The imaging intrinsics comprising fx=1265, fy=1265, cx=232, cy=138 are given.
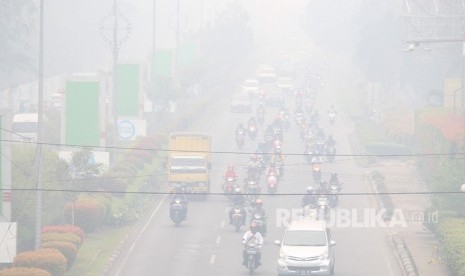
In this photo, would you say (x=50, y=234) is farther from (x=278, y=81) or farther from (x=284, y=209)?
(x=278, y=81)

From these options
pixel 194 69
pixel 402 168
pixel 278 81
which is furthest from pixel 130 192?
pixel 278 81

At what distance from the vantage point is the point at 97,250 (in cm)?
4203

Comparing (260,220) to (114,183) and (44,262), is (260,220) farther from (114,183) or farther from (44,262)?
(114,183)

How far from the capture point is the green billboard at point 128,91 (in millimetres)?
70438

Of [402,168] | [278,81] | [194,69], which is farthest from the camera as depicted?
[278,81]

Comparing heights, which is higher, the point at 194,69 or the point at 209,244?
the point at 194,69

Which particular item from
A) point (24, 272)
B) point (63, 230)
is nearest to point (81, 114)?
point (63, 230)

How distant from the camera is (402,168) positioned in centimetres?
6850

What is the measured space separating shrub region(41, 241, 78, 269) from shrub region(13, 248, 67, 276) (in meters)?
2.10

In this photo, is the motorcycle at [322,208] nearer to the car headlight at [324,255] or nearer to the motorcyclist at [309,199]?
the motorcyclist at [309,199]

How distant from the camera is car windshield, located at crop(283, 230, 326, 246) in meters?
37.3

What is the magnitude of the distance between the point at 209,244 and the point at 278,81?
77023 millimetres

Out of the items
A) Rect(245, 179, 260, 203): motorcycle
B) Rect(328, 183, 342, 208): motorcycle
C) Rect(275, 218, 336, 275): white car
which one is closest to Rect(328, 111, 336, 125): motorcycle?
Rect(245, 179, 260, 203): motorcycle

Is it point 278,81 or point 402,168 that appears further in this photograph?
point 278,81
